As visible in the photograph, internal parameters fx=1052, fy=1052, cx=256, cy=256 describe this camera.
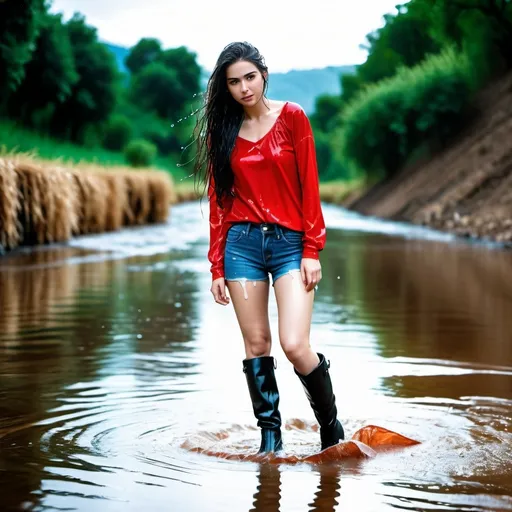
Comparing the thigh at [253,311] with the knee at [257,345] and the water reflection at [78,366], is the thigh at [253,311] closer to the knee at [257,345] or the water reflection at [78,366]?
the knee at [257,345]

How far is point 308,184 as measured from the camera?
174 inches

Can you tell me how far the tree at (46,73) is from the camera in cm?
5344

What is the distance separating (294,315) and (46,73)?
5107 centimetres

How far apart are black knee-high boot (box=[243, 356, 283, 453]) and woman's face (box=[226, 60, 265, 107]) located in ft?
3.66

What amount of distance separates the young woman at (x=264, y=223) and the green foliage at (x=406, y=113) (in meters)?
33.6

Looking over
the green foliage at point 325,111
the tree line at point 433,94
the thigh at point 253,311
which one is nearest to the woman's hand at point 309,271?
the thigh at point 253,311

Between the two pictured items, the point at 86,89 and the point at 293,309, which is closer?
the point at 293,309

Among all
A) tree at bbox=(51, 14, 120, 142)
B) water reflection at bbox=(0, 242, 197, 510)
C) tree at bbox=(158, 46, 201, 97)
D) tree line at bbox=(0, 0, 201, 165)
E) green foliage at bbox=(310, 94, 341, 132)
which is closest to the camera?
water reflection at bbox=(0, 242, 197, 510)

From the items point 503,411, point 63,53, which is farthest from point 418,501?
point 63,53

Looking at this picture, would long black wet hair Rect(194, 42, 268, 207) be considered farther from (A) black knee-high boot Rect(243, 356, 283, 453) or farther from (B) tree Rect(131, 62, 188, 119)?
(B) tree Rect(131, 62, 188, 119)

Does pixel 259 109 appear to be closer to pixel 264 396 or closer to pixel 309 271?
pixel 309 271

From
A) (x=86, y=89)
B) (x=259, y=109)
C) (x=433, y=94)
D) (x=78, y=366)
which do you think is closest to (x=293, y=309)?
(x=259, y=109)

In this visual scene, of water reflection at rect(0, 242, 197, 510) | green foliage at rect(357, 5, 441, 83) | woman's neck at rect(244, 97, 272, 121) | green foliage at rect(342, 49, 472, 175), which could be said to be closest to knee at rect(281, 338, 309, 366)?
water reflection at rect(0, 242, 197, 510)

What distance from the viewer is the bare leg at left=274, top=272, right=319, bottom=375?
4.35 meters
